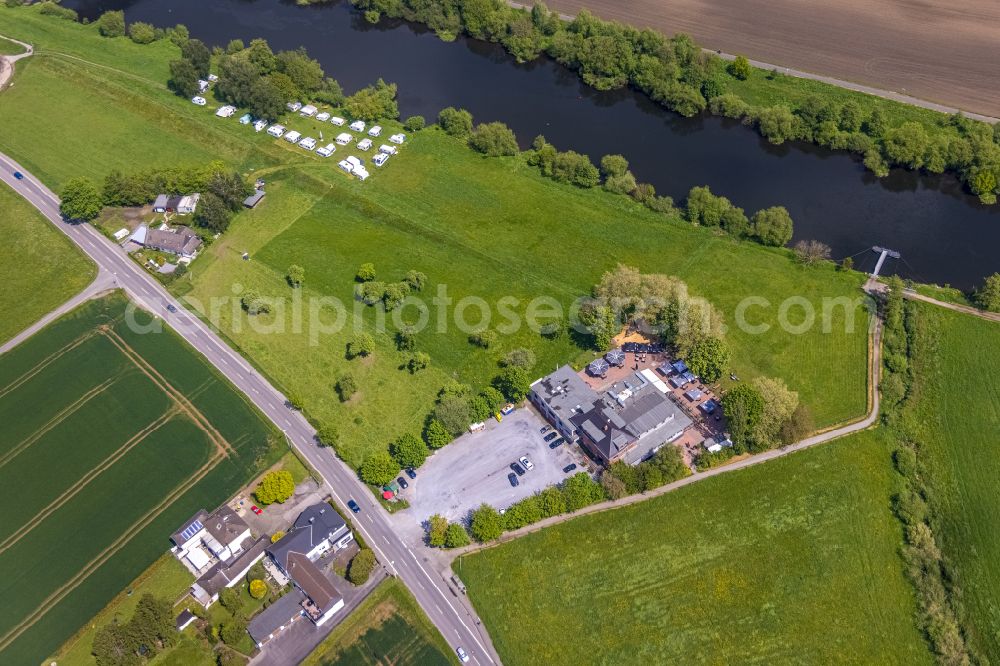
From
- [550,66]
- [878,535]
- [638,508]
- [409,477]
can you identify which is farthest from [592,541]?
[550,66]

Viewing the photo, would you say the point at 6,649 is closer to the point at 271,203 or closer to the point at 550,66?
the point at 271,203

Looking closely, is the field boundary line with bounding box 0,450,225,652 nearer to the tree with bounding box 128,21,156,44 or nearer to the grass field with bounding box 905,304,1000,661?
the grass field with bounding box 905,304,1000,661

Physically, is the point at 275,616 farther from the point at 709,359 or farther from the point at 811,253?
the point at 811,253

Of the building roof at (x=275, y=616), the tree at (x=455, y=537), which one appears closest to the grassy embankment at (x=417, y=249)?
the tree at (x=455, y=537)

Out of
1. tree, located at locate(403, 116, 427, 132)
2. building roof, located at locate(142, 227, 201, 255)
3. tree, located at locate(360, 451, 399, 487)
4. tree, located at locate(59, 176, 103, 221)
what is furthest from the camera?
tree, located at locate(403, 116, 427, 132)

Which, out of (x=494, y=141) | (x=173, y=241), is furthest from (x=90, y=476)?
(x=494, y=141)

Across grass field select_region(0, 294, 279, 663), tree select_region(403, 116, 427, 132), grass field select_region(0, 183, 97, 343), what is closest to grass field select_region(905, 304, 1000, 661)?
grass field select_region(0, 294, 279, 663)

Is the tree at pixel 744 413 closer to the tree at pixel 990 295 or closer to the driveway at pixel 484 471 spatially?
the driveway at pixel 484 471
